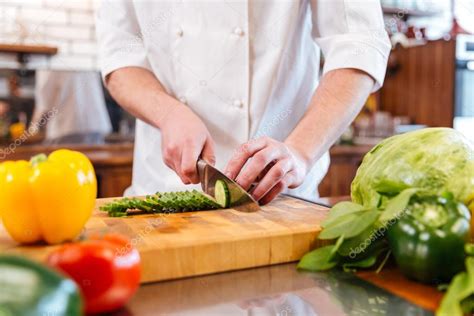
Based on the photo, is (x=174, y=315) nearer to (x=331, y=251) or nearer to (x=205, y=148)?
(x=331, y=251)

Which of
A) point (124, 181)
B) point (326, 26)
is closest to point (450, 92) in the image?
point (124, 181)

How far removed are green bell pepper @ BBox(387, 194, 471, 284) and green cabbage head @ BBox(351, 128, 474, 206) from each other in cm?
8

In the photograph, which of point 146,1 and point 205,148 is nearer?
point 205,148

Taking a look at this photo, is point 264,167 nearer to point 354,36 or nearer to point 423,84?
point 354,36

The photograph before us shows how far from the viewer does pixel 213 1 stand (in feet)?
4.46

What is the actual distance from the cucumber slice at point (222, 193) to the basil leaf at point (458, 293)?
1.62 ft

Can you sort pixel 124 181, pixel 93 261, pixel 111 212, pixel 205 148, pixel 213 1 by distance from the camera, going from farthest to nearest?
pixel 124 181 < pixel 213 1 < pixel 205 148 < pixel 111 212 < pixel 93 261

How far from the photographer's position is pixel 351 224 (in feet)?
2.62

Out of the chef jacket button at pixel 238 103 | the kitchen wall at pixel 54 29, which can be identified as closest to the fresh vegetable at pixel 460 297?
the chef jacket button at pixel 238 103

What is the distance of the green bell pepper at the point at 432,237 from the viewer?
70 cm

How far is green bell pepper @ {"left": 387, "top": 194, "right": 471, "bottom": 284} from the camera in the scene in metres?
0.70

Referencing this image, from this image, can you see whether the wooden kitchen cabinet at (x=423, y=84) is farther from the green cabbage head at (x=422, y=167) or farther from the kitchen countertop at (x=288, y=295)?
the kitchen countertop at (x=288, y=295)

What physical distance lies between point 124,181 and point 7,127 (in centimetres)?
96

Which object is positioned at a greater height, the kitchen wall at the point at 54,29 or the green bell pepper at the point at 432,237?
the kitchen wall at the point at 54,29
